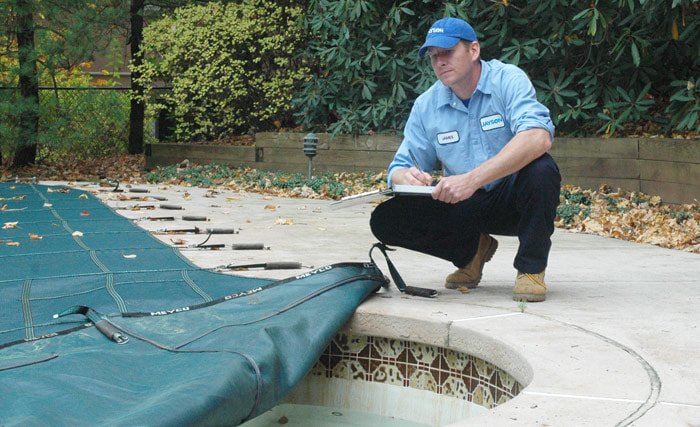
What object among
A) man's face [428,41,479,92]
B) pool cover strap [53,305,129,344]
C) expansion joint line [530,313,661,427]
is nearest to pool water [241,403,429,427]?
pool cover strap [53,305,129,344]

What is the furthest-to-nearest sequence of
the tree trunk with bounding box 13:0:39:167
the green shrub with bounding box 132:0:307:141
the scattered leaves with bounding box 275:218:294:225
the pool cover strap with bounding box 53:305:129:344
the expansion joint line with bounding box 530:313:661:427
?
1. the green shrub with bounding box 132:0:307:141
2. the tree trunk with bounding box 13:0:39:167
3. the scattered leaves with bounding box 275:218:294:225
4. the pool cover strap with bounding box 53:305:129:344
5. the expansion joint line with bounding box 530:313:661:427

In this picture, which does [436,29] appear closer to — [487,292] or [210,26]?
[487,292]

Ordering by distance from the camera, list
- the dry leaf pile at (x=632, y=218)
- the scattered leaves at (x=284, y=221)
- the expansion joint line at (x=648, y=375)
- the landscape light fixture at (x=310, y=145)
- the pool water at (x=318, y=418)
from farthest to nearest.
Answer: the landscape light fixture at (x=310, y=145)
the scattered leaves at (x=284, y=221)
the dry leaf pile at (x=632, y=218)
the pool water at (x=318, y=418)
the expansion joint line at (x=648, y=375)

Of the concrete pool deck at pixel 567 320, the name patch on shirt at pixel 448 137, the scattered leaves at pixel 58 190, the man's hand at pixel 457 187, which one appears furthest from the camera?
the scattered leaves at pixel 58 190

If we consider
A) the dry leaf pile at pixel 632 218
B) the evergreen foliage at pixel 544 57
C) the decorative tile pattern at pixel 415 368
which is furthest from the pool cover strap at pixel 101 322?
the evergreen foliage at pixel 544 57

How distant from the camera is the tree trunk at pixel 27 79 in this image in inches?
475

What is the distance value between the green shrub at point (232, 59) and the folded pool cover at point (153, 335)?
7.68 meters

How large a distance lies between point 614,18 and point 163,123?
7.95 m

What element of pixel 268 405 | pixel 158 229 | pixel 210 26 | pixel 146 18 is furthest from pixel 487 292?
pixel 146 18

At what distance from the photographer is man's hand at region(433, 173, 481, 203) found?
11.6 feet

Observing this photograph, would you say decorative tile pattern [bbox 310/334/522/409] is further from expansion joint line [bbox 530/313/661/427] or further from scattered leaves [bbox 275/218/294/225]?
scattered leaves [bbox 275/218/294/225]

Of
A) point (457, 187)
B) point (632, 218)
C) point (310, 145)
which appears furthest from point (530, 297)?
point (310, 145)

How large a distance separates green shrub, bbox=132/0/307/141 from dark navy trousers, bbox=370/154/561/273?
27.7ft

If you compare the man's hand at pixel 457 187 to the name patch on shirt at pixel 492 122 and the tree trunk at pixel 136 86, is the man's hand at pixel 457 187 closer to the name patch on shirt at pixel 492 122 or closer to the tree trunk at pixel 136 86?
the name patch on shirt at pixel 492 122
